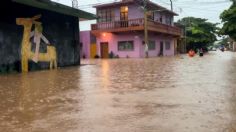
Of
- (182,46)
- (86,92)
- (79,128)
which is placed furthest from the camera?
(182,46)

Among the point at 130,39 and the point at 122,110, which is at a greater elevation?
the point at 130,39

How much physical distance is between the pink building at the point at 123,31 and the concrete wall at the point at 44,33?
15.0 metres

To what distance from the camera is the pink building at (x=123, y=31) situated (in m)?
37.7

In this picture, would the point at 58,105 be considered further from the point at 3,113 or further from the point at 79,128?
the point at 79,128

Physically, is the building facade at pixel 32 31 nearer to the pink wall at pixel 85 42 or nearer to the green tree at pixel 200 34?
the pink wall at pixel 85 42

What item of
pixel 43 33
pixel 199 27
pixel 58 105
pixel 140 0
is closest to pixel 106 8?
pixel 140 0

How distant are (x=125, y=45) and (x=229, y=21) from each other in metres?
11.4

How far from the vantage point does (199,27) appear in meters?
66.8

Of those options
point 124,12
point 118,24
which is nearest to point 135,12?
point 124,12

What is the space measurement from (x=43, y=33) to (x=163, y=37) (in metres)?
29.2

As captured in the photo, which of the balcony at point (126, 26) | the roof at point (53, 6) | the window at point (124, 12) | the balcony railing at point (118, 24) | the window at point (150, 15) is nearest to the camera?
the roof at point (53, 6)

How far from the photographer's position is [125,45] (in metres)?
39.3

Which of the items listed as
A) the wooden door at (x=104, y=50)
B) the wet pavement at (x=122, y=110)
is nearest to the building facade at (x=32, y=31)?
the wet pavement at (x=122, y=110)

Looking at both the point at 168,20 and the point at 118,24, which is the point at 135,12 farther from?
the point at 168,20
